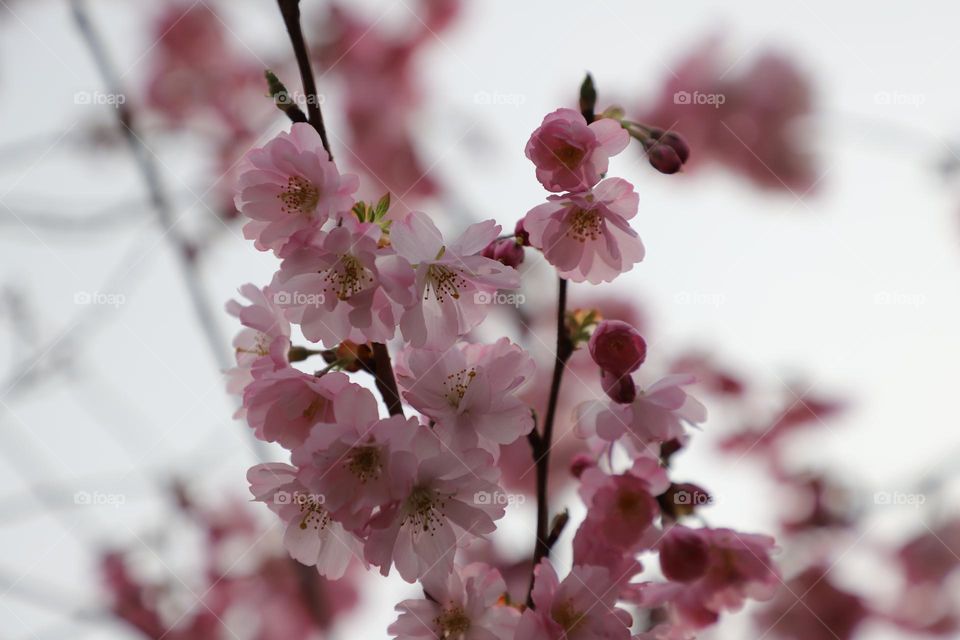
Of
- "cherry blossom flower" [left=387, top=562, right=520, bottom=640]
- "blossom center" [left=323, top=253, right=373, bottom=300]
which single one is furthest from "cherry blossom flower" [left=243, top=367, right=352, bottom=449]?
"cherry blossom flower" [left=387, top=562, right=520, bottom=640]

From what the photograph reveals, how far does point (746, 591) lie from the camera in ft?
3.96

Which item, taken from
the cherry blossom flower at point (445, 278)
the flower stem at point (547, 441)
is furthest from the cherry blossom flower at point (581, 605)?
the cherry blossom flower at point (445, 278)

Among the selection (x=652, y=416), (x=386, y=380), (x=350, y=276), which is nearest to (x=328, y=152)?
(x=350, y=276)

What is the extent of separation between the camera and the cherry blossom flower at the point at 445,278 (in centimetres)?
94

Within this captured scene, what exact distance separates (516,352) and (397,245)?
201 mm

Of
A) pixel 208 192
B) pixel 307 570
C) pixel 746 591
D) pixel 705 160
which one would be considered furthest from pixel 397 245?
pixel 705 160

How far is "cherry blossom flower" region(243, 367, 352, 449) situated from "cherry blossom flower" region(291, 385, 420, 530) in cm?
4

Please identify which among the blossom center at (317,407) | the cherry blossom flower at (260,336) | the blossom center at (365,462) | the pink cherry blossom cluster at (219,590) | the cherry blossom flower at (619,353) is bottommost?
the pink cherry blossom cluster at (219,590)

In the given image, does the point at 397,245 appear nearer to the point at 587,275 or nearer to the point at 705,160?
the point at 587,275

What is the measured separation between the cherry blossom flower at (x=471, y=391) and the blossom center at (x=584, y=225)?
0.18 meters

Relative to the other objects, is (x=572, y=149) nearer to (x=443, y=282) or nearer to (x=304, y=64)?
(x=443, y=282)

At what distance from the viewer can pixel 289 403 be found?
3.19 feet

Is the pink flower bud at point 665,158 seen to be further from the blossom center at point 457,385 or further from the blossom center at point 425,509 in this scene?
the blossom center at point 425,509

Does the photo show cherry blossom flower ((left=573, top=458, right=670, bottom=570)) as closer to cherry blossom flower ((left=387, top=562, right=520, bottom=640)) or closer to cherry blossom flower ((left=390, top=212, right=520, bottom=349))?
cherry blossom flower ((left=387, top=562, right=520, bottom=640))
